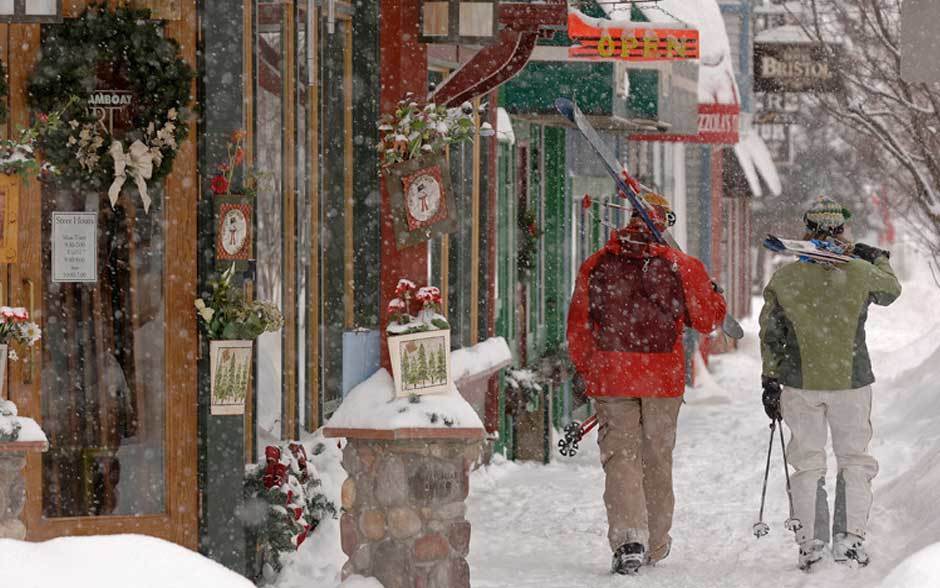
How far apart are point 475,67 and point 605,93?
4756 mm

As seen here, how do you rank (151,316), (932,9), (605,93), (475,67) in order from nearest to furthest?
(932,9) → (151,316) → (475,67) → (605,93)

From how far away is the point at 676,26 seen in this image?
41.4ft

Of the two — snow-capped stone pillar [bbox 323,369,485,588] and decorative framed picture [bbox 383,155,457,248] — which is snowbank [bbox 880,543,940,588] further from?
decorative framed picture [bbox 383,155,457,248]

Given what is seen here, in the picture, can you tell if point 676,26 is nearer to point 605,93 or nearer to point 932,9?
point 605,93

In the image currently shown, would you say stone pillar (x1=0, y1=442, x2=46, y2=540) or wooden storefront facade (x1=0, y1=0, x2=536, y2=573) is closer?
stone pillar (x1=0, y1=442, x2=46, y2=540)

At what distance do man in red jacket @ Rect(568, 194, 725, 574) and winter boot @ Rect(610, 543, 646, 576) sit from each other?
0.10 ft

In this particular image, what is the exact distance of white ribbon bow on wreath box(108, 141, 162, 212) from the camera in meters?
7.43

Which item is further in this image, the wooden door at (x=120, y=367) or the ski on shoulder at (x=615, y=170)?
the ski on shoulder at (x=615, y=170)

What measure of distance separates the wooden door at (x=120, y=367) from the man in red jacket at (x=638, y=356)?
2.16 m

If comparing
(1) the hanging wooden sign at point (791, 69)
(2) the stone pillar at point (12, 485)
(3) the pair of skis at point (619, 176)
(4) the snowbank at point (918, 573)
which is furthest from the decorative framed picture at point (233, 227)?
(1) the hanging wooden sign at point (791, 69)

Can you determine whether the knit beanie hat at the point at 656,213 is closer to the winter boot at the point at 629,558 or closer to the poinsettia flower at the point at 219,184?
the winter boot at the point at 629,558

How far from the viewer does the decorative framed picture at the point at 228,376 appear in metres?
7.55

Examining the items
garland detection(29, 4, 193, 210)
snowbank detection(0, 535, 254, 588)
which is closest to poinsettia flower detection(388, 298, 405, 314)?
garland detection(29, 4, 193, 210)

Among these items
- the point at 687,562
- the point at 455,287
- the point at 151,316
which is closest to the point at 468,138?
the point at 151,316
